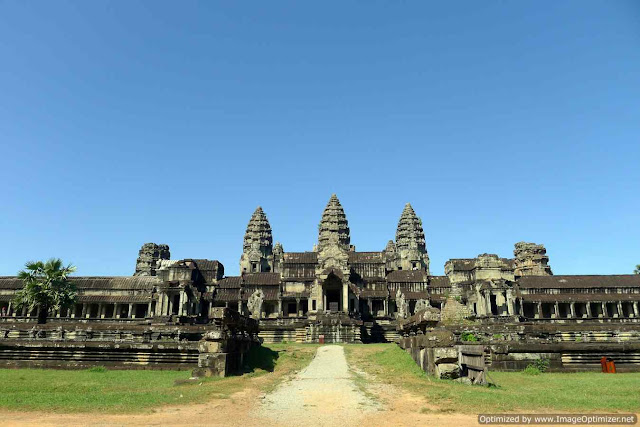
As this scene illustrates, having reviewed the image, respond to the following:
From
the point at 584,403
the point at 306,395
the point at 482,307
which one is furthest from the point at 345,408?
the point at 482,307

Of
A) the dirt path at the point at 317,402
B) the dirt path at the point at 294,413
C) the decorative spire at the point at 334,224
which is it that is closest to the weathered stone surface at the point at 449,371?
the dirt path at the point at 294,413

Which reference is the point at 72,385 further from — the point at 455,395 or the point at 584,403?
the point at 584,403

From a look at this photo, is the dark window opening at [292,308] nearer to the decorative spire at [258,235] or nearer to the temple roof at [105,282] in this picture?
the temple roof at [105,282]

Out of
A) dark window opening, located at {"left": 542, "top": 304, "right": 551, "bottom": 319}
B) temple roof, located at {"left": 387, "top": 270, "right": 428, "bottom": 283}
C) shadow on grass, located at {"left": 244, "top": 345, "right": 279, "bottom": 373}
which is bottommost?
shadow on grass, located at {"left": 244, "top": 345, "right": 279, "bottom": 373}

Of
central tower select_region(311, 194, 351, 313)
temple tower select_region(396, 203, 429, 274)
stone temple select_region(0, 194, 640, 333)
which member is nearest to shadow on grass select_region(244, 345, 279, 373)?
central tower select_region(311, 194, 351, 313)

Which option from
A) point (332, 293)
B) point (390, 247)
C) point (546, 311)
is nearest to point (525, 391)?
point (332, 293)

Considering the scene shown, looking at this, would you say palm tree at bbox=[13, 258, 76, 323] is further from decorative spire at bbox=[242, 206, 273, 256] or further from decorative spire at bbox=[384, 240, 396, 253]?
decorative spire at bbox=[384, 240, 396, 253]

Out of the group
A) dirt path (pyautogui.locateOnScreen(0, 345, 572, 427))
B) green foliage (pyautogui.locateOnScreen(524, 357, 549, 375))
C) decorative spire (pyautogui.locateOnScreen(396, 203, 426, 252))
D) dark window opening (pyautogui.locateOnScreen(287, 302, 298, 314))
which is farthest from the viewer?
decorative spire (pyautogui.locateOnScreen(396, 203, 426, 252))

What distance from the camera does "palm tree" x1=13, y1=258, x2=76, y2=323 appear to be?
138 ft

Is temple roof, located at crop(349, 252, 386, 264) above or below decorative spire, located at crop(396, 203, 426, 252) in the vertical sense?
below

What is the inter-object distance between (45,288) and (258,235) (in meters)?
59.5

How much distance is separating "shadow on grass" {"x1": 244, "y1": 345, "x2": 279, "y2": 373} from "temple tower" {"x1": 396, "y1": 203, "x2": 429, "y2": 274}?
77801 millimetres

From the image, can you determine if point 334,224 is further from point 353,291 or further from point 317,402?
point 317,402

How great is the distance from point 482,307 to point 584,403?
165 feet
